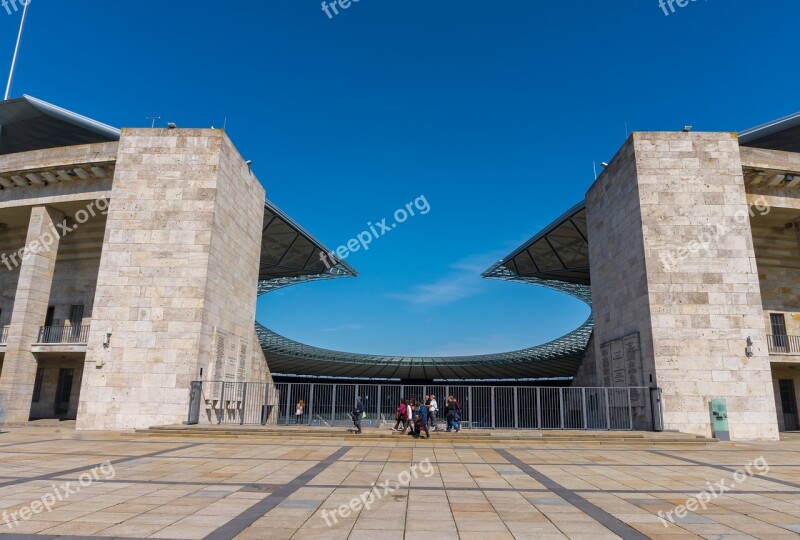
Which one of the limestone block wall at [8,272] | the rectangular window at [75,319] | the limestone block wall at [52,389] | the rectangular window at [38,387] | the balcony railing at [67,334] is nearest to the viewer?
the balcony railing at [67,334]

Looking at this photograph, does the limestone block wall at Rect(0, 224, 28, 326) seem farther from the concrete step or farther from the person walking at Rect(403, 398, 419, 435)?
the person walking at Rect(403, 398, 419, 435)

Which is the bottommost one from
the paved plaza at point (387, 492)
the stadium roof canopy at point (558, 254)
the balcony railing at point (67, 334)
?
the paved plaza at point (387, 492)

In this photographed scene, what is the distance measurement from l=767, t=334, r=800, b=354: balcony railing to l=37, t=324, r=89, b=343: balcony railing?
37.6 meters

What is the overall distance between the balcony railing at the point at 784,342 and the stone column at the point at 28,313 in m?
38.5

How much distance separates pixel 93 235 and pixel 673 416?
105 ft

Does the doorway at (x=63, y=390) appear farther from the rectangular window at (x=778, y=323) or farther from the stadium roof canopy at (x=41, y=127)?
the rectangular window at (x=778, y=323)

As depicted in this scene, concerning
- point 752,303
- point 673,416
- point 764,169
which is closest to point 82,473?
point 673,416

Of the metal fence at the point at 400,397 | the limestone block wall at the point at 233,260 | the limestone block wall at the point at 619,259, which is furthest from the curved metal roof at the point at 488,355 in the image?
the metal fence at the point at 400,397

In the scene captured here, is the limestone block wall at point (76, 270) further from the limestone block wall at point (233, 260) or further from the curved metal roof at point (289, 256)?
the curved metal roof at point (289, 256)

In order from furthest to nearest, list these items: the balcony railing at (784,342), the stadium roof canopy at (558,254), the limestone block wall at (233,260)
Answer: the stadium roof canopy at (558,254) < the balcony railing at (784,342) < the limestone block wall at (233,260)

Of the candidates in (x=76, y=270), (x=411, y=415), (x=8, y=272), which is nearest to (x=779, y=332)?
(x=411, y=415)

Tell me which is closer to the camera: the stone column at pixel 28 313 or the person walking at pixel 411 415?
the person walking at pixel 411 415

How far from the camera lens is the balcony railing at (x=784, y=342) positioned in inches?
1054

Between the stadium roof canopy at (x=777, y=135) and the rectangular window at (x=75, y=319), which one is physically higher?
the stadium roof canopy at (x=777, y=135)
